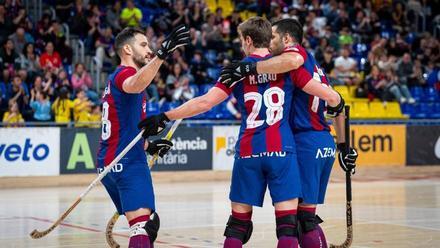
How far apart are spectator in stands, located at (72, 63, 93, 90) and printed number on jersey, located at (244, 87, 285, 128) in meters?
15.5

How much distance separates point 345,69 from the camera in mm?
27516

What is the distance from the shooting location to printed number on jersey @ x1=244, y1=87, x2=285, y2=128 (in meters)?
8.09

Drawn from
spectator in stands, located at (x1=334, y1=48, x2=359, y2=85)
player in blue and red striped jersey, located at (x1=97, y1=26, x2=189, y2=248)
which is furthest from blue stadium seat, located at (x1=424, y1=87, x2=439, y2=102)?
player in blue and red striped jersey, located at (x1=97, y1=26, x2=189, y2=248)

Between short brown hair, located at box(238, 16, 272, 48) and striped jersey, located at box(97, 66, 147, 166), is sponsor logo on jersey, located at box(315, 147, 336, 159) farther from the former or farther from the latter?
striped jersey, located at box(97, 66, 147, 166)

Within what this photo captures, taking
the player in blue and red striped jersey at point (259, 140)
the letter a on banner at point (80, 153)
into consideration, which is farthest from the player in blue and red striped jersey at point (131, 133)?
the letter a on banner at point (80, 153)

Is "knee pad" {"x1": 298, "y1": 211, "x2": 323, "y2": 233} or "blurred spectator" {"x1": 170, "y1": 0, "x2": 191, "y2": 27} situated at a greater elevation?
"blurred spectator" {"x1": 170, "y1": 0, "x2": 191, "y2": 27}

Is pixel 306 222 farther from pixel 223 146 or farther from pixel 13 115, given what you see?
pixel 223 146

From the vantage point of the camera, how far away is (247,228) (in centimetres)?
823

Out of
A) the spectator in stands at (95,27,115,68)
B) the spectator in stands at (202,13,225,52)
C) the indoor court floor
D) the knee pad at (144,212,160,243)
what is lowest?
the indoor court floor

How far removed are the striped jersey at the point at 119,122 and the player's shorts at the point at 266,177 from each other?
979 millimetres

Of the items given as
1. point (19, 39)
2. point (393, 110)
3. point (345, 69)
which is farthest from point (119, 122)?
point (345, 69)

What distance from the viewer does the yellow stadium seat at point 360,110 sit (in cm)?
2639

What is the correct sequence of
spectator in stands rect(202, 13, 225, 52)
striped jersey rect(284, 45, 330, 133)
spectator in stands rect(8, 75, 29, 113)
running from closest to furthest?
striped jersey rect(284, 45, 330, 133) < spectator in stands rect(8, 75, 29, 113) < spectator in stands rect(202, 13, 225, 52)

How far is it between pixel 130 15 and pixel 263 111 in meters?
18.3
